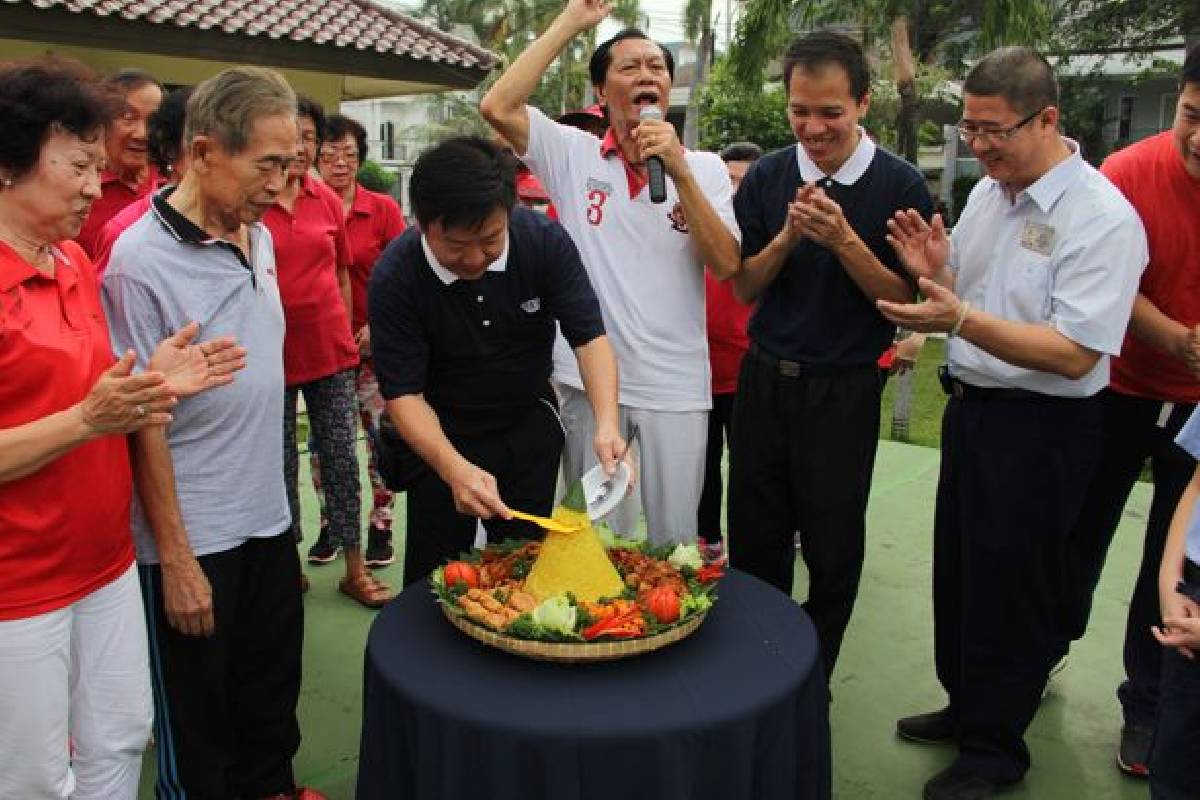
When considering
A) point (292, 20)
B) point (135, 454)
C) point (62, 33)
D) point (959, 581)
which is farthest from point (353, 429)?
point (292, 20)

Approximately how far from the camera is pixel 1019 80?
2295mm

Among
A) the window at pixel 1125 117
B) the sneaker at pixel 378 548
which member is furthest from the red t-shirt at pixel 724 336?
the window at pixel 1125 117

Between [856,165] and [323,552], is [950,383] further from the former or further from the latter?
[323,552]

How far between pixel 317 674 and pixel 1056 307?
2.43 metres

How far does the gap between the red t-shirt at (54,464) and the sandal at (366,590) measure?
193cm

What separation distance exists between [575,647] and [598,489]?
0.46 metres

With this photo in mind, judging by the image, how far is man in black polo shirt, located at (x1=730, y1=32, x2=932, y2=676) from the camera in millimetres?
2555

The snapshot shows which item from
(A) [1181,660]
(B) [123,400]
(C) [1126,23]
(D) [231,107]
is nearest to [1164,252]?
(A) [1181,660]

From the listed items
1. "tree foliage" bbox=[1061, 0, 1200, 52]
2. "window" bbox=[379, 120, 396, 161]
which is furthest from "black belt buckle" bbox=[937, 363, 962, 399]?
"window" bbox=[379, 120, 396, 161]

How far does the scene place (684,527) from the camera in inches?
115

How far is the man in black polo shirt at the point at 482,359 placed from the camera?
7.49 ft

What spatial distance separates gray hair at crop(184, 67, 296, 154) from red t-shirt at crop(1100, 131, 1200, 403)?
212 cm

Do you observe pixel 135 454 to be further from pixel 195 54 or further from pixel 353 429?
pixel 195 54

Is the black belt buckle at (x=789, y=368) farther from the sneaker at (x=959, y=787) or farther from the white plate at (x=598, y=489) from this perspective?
the sneaker at (x=959, y=787)
